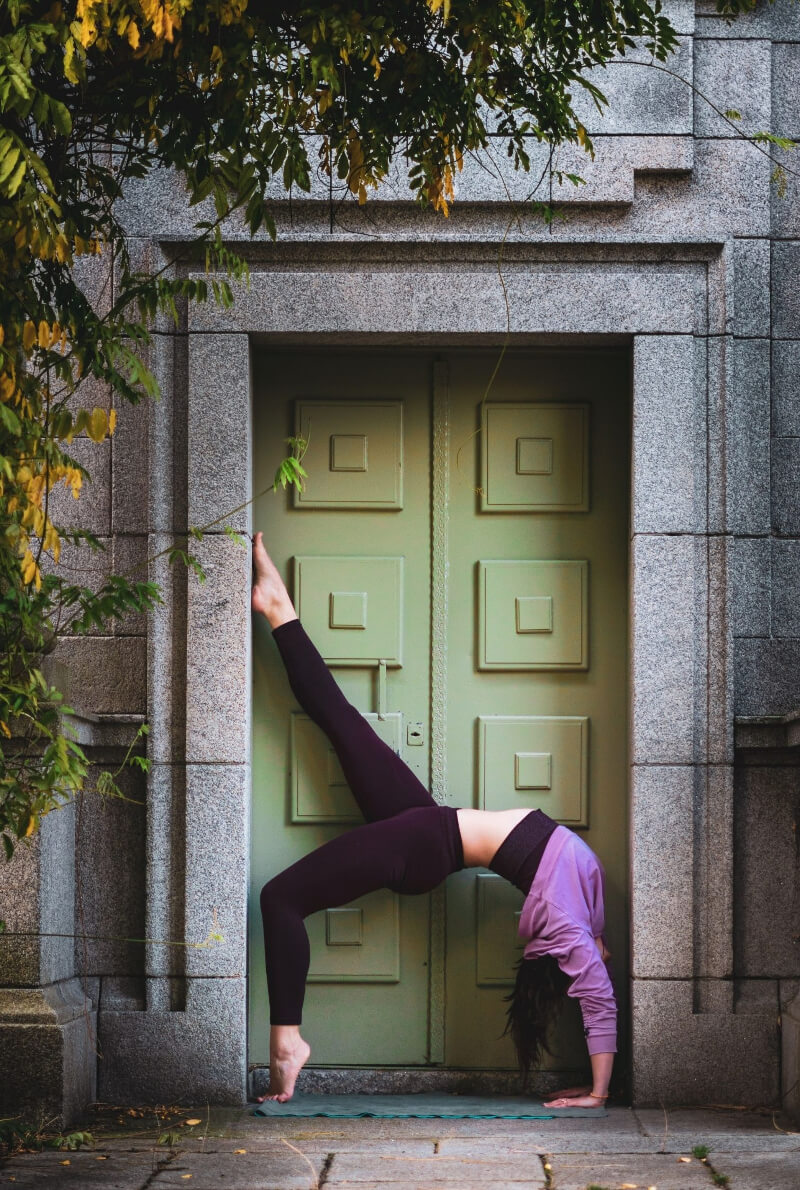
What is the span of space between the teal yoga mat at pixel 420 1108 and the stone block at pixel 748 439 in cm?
259

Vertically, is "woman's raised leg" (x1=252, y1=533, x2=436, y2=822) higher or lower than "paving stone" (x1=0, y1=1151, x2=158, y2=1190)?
higher

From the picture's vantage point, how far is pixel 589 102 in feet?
19.8

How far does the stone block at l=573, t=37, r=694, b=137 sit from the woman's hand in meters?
4.15

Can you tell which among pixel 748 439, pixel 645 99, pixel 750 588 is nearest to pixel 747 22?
pixel 645 99

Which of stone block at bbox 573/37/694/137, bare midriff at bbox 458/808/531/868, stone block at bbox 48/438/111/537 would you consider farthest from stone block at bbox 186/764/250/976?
stone block at bbox 573/37/694/137

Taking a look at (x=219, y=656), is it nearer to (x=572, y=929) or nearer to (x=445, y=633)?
(x=445, y=633)

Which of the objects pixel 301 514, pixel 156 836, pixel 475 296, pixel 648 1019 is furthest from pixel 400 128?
pixel 648 1019

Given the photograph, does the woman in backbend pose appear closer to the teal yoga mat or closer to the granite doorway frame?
the teal yoga mat

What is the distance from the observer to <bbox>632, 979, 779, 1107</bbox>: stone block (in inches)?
227

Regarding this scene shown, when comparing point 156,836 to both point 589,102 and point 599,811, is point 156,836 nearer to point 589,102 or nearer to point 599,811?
point 599,811

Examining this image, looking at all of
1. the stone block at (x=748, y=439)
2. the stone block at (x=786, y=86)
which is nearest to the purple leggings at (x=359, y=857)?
the stone block at (x=748, y=439)

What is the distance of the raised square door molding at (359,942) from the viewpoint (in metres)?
6.13

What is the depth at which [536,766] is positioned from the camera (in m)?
6.20

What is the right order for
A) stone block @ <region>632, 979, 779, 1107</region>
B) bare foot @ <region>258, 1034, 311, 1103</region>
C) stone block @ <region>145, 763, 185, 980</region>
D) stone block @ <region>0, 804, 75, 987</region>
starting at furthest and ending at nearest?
1. stone block @ <region>145, 763, 185, 980</region>
2. stone block @ <region>632, 979, 779, 1107</region>
3. bare foot @ <region>258, 1034, 311, 1103</region>
4. stone block @ <region>0, 804, 75, 987</region>
